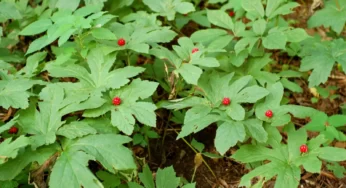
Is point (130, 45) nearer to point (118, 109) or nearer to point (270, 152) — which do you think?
point (118, 109)

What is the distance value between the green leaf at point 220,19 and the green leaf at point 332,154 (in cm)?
123

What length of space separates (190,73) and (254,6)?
891 mm

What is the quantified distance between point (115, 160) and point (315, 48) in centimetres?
184

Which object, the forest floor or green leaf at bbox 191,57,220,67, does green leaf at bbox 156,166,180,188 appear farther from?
green leaf at bbox 191,57,220,67

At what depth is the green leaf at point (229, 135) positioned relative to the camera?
2.39m

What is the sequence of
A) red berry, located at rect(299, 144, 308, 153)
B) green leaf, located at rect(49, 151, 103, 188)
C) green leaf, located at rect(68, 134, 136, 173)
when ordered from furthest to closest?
red berry, located at rect(299, 144, 308, 153) → green leaf, located at rect(68, 134, 136, 173) → green leaf, located at rect(49, 151, 103, 188)

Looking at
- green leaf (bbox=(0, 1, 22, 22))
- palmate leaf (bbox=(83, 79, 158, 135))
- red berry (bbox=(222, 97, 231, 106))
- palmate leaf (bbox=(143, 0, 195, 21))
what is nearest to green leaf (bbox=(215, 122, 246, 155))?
red berry (bbox=(222, 97, 231, 106))

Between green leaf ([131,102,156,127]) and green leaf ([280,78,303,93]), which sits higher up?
green leaf ([131,102,156,127])

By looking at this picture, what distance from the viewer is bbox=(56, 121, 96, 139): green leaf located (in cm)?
236

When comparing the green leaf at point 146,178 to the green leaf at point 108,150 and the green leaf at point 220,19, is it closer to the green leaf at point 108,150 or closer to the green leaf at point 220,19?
the green leaf at point 108,150

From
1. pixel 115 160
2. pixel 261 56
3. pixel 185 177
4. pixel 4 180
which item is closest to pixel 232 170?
pixel 185 177

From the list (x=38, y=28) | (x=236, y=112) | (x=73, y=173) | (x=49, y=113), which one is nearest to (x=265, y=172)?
(x=236, y=112)

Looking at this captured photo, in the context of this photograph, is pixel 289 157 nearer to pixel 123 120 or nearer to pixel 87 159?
pixel 123 120

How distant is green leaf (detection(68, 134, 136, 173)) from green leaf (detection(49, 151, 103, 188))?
0.06 m
